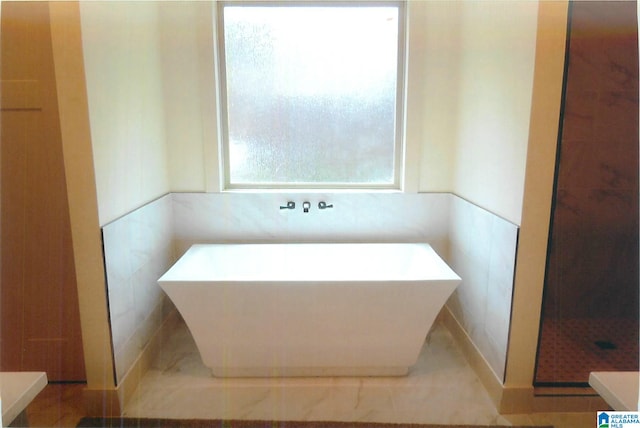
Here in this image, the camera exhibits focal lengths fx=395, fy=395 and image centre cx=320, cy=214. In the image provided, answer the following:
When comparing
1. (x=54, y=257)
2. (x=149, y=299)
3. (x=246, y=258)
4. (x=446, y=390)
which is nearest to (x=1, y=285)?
(x=54, y=257)

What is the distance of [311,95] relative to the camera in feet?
8.77

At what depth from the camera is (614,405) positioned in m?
0.81

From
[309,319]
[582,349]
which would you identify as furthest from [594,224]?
[309,319]

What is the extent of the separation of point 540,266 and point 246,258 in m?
1.68

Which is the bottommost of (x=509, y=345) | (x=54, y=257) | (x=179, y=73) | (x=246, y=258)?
(x=509, y=345)

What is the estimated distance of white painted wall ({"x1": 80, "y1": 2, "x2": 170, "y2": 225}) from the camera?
1.71 meters

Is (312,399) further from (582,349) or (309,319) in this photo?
(582,349)

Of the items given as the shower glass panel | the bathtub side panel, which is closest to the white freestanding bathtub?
the bathtub side panel

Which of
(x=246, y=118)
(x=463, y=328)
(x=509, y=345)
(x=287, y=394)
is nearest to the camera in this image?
(x=509, y=345)

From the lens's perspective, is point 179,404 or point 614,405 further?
point 179,404

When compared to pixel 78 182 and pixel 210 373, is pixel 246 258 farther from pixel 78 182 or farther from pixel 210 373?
pixel 78 182

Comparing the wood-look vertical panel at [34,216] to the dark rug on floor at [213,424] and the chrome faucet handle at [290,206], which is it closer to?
the dark rug on floor at [213,424]
